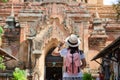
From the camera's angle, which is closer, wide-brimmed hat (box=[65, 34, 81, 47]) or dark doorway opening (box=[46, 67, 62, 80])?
wide-brimmed hat (box=[65, 34, 81, 47])

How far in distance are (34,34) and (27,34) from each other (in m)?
0.72

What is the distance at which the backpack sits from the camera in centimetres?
787

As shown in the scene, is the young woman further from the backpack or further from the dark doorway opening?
the dark doorway opening

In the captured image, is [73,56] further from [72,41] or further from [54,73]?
[54,73]

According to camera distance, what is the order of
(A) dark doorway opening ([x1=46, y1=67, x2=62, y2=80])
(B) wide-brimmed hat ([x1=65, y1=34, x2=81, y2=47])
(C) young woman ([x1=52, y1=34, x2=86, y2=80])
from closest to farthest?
(C) young woman ([x1=52, y1=34, x2=86, y2=80]) < (B) wide-brimmed hat ([x1=65, y1=34, x2=81, y2=47]) < (A) dark doorway opening ([x1=46, y1=67, x2=62, y2=80])

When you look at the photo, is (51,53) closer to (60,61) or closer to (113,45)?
(60,61)

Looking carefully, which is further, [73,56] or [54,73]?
[54,73]

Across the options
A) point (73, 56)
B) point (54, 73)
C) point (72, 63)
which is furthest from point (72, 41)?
point (54, 73)

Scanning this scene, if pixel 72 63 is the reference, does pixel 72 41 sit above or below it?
above

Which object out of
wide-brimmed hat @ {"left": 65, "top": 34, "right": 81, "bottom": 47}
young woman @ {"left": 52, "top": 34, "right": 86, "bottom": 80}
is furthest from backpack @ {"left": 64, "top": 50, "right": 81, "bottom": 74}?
wide-brimmed hat @ {"left": 65, "top": 34, "right": 81, "bottom": 47}

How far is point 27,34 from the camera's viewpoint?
20.4 meters

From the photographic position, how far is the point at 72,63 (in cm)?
791

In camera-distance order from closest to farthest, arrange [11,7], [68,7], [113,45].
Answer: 1. [113,45]
2. [68,7]
3. [11,7]

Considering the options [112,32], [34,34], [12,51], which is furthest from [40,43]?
[112,32]
